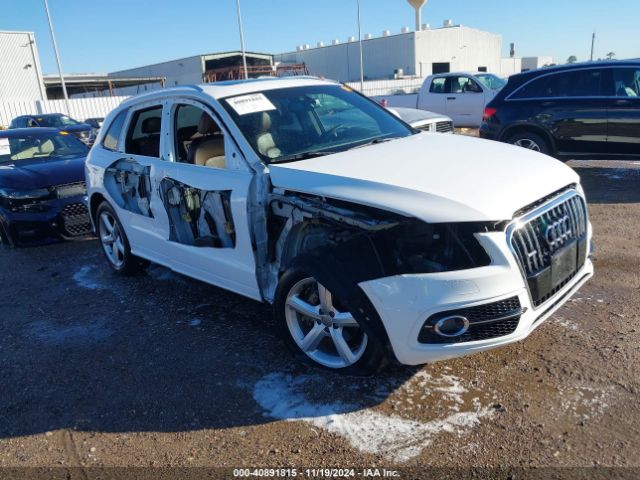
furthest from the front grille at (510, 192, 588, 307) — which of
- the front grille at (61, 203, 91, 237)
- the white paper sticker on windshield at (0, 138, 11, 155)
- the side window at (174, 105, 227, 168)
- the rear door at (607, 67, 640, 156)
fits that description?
the white paper sticker on windshield at (0, 138, 11, 155)

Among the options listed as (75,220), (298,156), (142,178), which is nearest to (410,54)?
(75,220)

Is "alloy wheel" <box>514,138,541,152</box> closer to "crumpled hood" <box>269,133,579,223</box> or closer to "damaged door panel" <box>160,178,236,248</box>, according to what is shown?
"crumpled hood" <box>269,133,579,223</box>

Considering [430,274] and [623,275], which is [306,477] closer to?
[430,274]

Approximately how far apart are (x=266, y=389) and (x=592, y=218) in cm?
490

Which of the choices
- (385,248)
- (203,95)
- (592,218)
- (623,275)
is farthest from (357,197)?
(592,218)

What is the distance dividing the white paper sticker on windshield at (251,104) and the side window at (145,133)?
0.95 metres

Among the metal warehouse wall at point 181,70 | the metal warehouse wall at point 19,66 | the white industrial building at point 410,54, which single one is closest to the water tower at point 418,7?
the white industrial building at point 410,54

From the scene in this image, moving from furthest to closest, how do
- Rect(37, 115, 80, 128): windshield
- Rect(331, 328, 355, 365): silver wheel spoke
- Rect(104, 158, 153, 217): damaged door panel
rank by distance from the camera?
Rect(37, 115, 80, 128): windshield, Rect(104, 158, 153, 217): damaged door panel, Rect(331, 328, 355, 365): silver wheel spoke

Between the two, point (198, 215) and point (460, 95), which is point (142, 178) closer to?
point (198, 215)

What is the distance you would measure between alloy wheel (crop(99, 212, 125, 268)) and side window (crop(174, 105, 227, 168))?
1.44 metres

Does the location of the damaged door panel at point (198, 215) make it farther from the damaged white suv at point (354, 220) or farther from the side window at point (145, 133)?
the side window at point (145, 133)

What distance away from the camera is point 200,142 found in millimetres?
4605

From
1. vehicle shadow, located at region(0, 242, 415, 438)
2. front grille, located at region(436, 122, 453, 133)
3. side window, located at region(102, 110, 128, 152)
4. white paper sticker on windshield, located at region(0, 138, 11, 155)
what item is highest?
side window, located at region(102, 110, 128, 152)

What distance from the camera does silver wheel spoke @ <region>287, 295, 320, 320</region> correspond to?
11.0 ft
